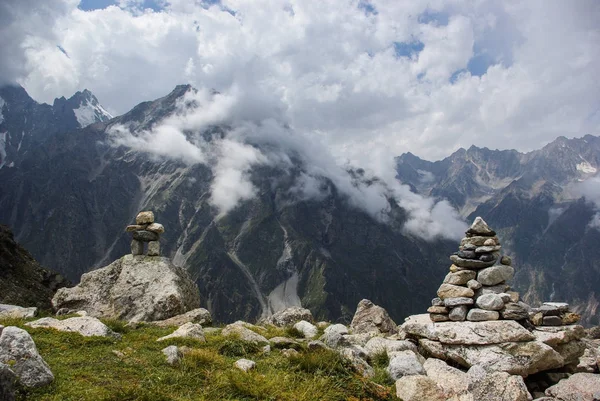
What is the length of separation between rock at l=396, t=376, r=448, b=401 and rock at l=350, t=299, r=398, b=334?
45.1ft

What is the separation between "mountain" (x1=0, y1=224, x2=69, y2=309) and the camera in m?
25.5

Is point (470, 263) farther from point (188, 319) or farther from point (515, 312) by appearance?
point (188, 319)

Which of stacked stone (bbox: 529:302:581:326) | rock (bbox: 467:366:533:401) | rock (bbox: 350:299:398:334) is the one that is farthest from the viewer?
rock (bbox: 350:299:398:334)

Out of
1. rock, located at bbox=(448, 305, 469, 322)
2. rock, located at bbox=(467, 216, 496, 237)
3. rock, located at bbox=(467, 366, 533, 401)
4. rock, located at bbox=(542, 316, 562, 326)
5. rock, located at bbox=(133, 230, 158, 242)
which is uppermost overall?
rock, located at bbox=(467, 216, 496, 237)

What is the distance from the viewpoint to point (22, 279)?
30.3 metres

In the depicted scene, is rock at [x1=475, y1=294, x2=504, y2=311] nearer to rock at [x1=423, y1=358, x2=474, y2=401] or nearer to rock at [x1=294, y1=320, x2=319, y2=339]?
rock at [x1=423, y1=358, x2=474, y2=401]

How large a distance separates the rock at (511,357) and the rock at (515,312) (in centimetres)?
187

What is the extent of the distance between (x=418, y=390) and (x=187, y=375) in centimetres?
640

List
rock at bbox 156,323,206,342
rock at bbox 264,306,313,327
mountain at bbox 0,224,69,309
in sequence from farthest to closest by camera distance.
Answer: rock at bbox 264,306,313,327 < mountain at bbox 0,224,69,309 < rock at bbox 156,323,206,342

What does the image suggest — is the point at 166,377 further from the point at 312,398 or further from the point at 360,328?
the point at 360,328

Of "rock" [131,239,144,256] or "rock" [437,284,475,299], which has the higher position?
"rock" [437,284,475,299]

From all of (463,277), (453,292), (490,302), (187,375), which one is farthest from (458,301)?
(187,375)

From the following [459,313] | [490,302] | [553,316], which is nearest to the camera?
[553,316]

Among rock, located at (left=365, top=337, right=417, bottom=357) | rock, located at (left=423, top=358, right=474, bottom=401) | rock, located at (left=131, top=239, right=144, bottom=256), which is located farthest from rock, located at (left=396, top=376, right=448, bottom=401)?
rock, located at (left=131, top=239, right=144, bottom=256)
